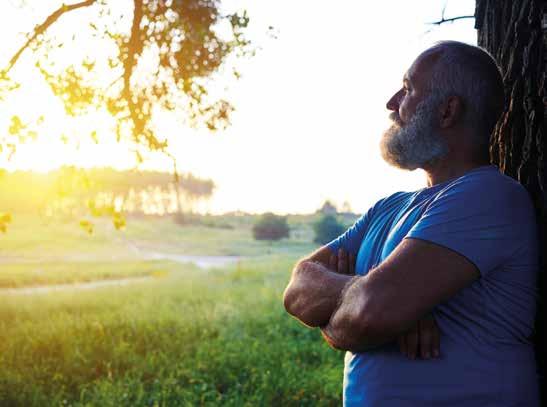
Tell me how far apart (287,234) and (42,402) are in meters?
16.1

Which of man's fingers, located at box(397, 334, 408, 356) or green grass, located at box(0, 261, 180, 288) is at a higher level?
man's fingers, located at box(397, 334, 408, 356)

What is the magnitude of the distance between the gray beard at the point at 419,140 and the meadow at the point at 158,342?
4.02 metres

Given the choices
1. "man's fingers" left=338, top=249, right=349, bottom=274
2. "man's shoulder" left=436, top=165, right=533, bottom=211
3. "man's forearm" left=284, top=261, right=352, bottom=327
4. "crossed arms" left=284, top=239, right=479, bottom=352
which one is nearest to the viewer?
"crossed arms" left=284, top=239, right=479, bottom=352

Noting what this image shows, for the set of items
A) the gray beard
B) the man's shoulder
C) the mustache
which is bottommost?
the man's shoulder

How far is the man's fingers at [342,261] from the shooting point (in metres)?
2.06

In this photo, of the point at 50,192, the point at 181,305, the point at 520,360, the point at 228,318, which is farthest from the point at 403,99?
the point at 181,305

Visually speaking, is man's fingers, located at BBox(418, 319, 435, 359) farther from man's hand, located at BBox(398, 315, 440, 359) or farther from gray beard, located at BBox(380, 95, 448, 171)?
gray beard, located at BBox(380, 95, 448, 171)

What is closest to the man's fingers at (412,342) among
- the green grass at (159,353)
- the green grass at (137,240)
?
the green grass at (159,353)

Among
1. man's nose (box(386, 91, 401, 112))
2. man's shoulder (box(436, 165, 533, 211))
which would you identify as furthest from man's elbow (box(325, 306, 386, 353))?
man's nose (box(386, 91, 401, 112))

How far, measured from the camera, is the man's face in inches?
71.2

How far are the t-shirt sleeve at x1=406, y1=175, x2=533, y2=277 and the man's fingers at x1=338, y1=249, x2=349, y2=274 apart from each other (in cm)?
57

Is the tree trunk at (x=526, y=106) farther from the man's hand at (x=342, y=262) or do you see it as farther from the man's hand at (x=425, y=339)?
the man's hand at (x=342, y=262)

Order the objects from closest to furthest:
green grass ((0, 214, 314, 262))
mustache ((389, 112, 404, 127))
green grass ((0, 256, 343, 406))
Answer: mustache ((389, 112, 404, 127)) → green grass ((0, 256, 343, 406)) → green grass ((0, 214, 314, 262))

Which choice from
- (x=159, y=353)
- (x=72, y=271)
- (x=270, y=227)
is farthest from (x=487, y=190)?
(x=270, y=227)
